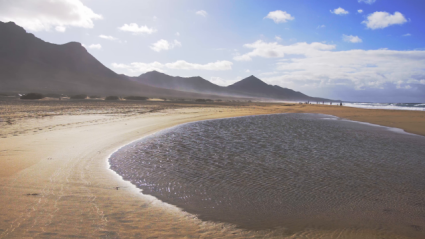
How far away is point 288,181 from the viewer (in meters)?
6.95

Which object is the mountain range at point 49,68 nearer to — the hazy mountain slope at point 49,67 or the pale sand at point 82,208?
the hazy mountain slope at point 49,67

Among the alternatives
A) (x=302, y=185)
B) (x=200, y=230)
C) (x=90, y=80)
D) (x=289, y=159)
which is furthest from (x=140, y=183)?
(x=90, y=80)

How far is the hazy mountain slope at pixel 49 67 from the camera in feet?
359

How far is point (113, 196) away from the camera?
220 inches

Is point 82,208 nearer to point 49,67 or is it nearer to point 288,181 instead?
point 288,181

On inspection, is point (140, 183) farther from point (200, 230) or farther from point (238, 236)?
point (238, 236)

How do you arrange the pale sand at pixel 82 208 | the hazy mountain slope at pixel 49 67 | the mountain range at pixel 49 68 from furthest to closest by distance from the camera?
the mountain range at pixel 49 68
the hazy mountain slope at pixel 49 67
the pale sand at pixel 82 208

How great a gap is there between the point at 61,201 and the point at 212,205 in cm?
321

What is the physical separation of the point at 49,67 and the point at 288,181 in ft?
519

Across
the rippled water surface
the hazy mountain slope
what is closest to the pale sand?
the rippled water surface

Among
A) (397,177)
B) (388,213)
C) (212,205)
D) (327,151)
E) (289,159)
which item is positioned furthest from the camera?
(327,151)

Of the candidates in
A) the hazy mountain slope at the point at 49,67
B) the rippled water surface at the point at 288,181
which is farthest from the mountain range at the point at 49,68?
the rippled water surface at the point at 288,181

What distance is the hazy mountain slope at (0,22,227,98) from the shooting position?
359 ft

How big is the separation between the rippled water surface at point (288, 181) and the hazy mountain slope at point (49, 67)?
10822 centimetres
